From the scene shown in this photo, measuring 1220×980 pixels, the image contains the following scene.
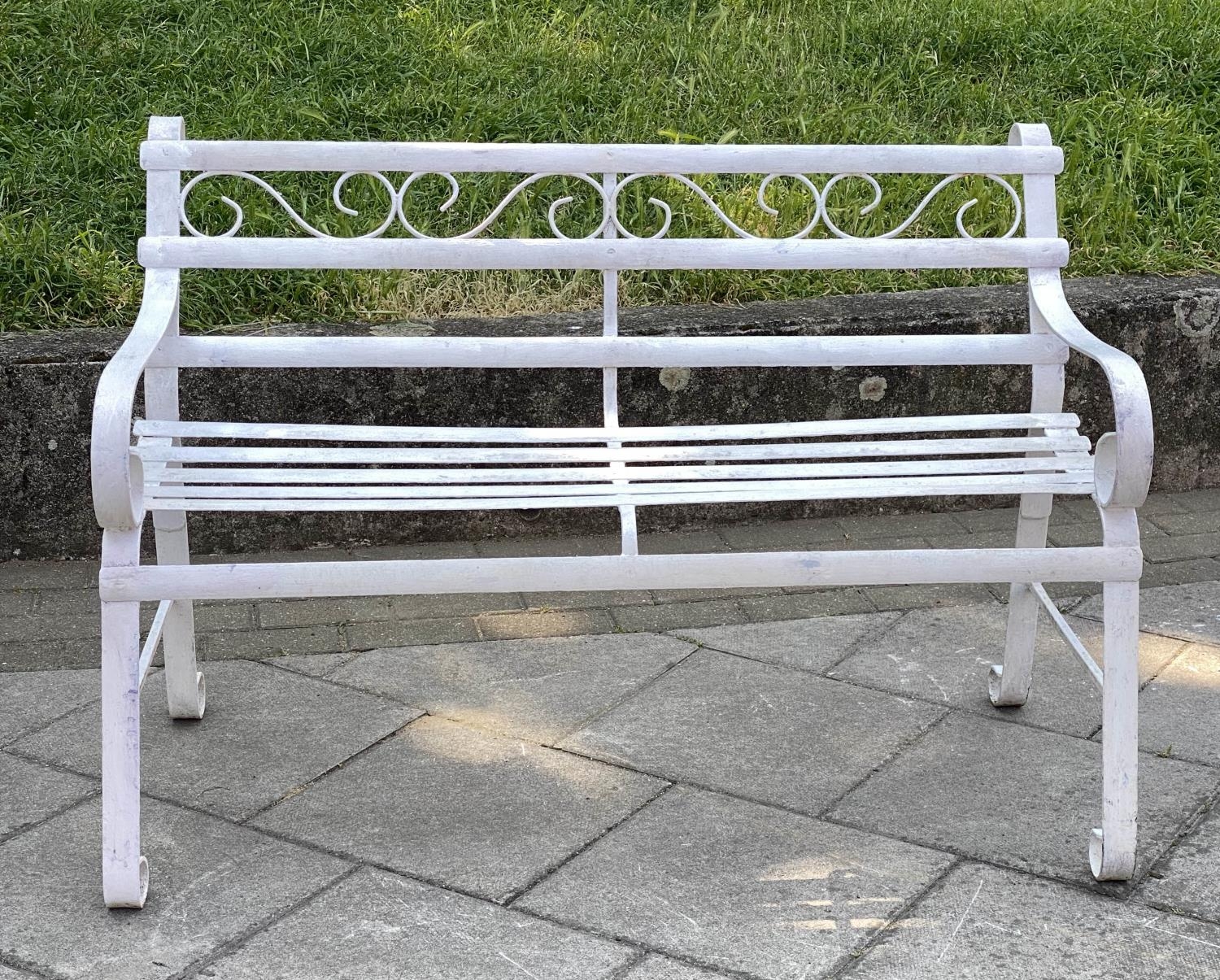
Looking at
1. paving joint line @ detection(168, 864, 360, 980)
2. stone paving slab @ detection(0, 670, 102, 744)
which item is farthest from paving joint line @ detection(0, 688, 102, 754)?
paving joint line @ detection(168, 864, 360, 980)

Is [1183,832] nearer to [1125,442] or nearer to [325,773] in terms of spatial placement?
[1125,442]

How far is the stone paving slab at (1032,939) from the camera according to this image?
2.13 m

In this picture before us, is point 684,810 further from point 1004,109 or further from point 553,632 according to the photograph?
point 1004,109

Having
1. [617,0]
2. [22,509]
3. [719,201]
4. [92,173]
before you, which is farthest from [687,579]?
[617,0]

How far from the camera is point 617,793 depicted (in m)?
2.61

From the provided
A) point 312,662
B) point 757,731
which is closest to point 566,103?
point 312,662

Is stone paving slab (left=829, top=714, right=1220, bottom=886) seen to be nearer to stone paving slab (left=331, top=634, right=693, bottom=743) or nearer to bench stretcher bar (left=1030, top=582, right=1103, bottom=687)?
bench stretcher bar (left=1030, top=582, right=1103, bottom=687)

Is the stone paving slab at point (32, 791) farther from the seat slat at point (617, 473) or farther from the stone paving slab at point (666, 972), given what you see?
the stone paving slab at point (666, 972)

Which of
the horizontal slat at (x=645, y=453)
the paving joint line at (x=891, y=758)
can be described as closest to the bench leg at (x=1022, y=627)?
the paving joint line at (x=891, y=758)

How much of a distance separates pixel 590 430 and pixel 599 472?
19 cm

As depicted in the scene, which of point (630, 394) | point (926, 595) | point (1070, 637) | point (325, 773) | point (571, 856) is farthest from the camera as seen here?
point (630, 394)

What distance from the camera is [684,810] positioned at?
2555mm

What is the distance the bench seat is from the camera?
229 cm

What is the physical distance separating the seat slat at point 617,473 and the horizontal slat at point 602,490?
13mm
